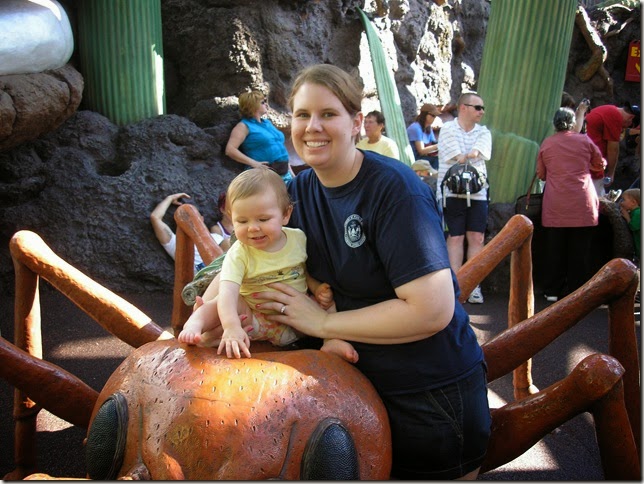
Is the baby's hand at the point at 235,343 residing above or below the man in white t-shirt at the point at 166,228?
above

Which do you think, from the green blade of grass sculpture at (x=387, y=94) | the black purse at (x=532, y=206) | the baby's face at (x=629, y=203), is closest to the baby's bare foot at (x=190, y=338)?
the black purse at (x=532, y=206)

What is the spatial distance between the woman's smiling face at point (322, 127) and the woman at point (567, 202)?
463 centimetres

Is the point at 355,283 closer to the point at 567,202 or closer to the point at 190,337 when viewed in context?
the point at 190,337

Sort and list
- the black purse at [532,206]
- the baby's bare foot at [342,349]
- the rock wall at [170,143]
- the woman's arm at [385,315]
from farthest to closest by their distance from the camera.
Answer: the black purse at [532,206] < the rock wall at [170,143] < the baby's bare foot at [342,349] < the woman's arm at [385,315]

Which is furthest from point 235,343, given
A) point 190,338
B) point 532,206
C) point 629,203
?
point 629,203

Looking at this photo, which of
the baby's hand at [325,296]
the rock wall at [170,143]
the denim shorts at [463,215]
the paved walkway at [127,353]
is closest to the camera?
the baby's hand at [325,296]

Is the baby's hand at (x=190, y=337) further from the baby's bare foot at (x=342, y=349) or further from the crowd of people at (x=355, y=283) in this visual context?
the baby's bare foot at (x=342, y=349)

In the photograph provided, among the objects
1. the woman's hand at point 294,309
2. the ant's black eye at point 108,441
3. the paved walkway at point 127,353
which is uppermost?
the woman's hand at point 294,309

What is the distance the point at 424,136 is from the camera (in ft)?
25.5

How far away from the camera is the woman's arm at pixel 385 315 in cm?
154

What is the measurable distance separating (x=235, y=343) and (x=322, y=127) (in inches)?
24.8

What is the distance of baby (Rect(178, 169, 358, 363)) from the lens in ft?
5.35

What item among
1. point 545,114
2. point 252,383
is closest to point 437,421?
point 252,383

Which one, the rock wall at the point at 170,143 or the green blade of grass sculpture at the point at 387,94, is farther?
the green blade of grass sculpture at the point at 387,94
